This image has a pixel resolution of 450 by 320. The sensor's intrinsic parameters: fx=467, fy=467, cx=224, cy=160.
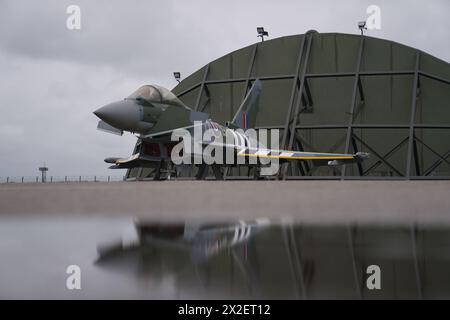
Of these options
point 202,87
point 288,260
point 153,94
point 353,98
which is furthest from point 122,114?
point 202,87

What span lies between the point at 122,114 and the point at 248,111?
10.9 meters

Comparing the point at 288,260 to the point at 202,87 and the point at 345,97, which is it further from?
the point at 202,87

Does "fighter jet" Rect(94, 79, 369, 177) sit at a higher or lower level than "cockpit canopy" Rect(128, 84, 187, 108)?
lower

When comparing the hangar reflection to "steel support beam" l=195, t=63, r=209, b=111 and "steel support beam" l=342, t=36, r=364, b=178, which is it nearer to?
"steel support beam" l=342, t=36, r=364, b=178

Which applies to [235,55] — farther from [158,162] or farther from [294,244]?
[294,244]

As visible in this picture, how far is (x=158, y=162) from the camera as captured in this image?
1828cm

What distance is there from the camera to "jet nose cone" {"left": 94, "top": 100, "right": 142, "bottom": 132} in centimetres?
1736

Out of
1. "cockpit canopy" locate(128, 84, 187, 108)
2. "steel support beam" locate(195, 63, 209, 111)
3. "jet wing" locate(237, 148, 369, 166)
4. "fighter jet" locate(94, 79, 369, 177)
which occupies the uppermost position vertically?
"steel support beam" locate(195, 63, 209, 111)

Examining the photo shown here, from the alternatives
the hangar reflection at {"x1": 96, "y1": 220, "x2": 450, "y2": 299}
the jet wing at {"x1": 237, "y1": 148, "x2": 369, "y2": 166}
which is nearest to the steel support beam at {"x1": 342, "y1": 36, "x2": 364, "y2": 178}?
the jet wing at {"x1": 237, "y1": 148, "x2": 369, "y2": 166}

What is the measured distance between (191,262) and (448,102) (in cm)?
3655

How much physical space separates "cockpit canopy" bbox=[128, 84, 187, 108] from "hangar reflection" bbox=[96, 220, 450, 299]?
1401 cm

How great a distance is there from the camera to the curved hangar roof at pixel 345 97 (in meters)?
33.6
